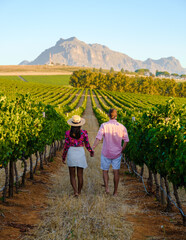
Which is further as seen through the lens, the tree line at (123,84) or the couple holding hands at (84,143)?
the tree line at (123,84)

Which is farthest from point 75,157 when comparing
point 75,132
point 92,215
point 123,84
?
point 123,84

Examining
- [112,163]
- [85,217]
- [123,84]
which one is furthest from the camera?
[123,84]

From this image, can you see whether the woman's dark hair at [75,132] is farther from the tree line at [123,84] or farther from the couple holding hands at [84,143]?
the tree line at [123,84]

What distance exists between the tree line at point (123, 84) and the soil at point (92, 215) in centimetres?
10602

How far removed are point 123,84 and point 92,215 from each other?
11165 centimetres

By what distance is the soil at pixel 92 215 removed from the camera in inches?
182

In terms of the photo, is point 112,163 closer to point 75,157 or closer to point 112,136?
point 112,136

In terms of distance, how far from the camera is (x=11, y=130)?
6242 mm

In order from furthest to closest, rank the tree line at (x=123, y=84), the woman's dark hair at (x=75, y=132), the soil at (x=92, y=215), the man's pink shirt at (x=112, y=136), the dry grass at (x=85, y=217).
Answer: the tree line at (x=123, y=84) < the man's pink shirt at (x=112, y=136) < the woman's dark hair at (x=75, y=132) < the soil at (x=92, y=215) < the dry grass at (x=85, y=217)

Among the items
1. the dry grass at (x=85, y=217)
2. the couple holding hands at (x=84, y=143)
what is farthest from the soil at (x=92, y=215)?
the couple holding hands at (x=84, y=143)

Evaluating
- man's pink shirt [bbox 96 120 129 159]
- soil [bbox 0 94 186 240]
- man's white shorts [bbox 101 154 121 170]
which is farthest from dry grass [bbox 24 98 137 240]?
man's pink shirt [bbox 96 120 129 159]

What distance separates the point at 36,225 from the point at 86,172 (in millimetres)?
4862

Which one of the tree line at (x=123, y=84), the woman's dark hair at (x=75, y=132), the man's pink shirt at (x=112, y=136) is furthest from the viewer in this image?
the tree line at (x=123, y=84)

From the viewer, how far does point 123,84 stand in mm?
114750
